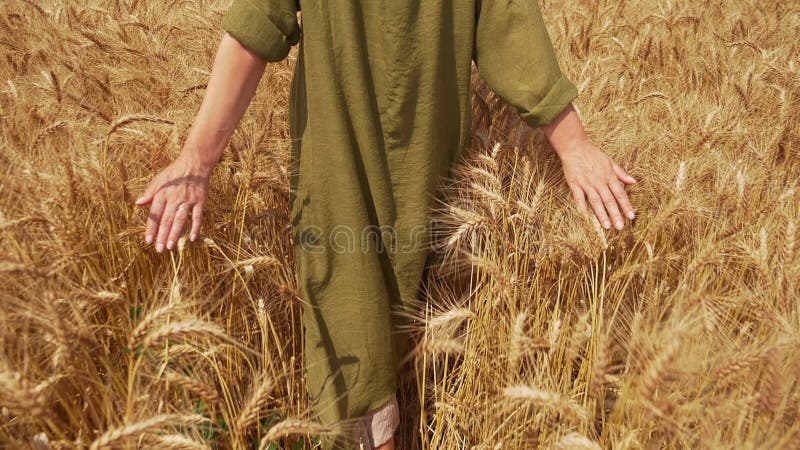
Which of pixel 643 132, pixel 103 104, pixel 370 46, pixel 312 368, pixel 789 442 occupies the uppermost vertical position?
pixel 103 104

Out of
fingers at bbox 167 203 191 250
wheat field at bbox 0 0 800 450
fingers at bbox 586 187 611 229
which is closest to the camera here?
wheat field at bbox 0 0 800 450

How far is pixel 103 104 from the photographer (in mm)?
1688

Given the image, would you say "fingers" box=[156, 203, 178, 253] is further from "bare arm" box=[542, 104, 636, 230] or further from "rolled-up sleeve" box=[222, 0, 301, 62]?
"bare arm" box=[542, 104, 636, 230]

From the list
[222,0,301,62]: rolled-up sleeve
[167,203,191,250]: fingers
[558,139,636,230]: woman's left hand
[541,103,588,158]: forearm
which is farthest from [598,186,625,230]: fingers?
[167,203,191,250]: fingers

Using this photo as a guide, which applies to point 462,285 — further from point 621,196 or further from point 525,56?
A: point 525,56

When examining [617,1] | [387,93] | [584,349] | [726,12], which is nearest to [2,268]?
[387,93]

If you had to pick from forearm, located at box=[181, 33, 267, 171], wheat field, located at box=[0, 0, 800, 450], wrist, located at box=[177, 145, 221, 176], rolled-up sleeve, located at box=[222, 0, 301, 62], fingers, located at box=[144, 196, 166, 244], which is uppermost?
rolled-up sleeve, located at box=[222, 0, 301, 62]

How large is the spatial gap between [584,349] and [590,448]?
0.41 m

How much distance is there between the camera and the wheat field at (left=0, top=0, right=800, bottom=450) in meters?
0.77

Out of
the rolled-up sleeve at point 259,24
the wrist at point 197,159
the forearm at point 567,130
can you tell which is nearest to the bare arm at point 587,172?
the forearm at point 567,130

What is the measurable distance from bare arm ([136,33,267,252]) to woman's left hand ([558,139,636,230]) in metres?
0.66

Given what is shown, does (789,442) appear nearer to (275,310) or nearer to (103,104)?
(275,310)

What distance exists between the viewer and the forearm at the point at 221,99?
3.37 ft

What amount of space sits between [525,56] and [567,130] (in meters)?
0.17
